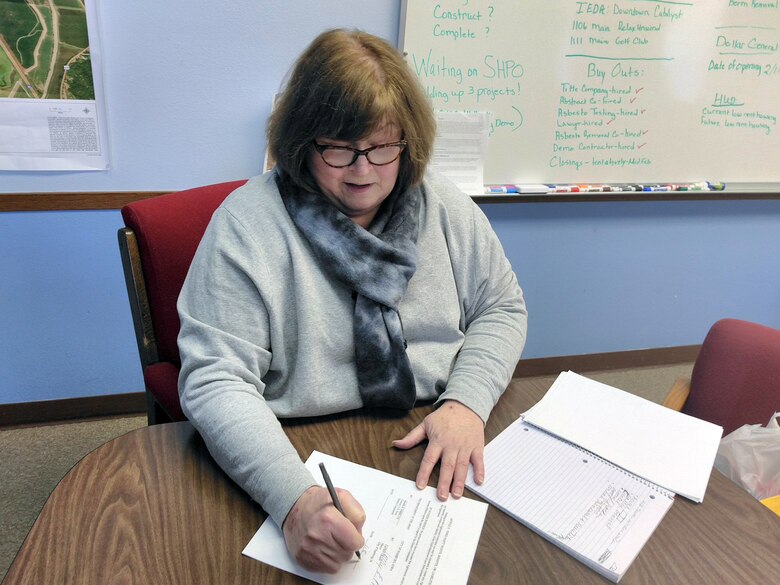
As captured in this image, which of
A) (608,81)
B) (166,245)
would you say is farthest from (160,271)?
(608,81)

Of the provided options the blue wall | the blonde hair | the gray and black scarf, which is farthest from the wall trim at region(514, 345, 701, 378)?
the blonde hair

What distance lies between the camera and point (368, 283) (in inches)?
38.3

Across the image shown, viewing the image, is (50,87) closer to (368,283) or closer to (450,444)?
(368,283)

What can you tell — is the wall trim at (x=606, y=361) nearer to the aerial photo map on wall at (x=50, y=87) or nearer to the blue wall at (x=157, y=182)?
the blue wall at (x=157, y=182)

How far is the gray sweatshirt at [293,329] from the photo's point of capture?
793 mm

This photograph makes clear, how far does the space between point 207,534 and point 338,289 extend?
44 cm

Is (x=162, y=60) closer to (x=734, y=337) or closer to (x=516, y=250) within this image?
(x=516, y=250)

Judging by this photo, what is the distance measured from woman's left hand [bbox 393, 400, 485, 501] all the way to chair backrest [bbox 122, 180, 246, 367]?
0.60 m

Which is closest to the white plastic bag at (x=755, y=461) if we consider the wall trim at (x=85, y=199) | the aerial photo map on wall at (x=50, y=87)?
the wall trim at (x=85, y=199)

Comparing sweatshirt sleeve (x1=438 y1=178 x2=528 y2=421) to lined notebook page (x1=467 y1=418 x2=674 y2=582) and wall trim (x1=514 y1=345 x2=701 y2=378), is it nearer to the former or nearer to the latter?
lined notebook page (x1=467 y1=418 x2=674 y2=582)

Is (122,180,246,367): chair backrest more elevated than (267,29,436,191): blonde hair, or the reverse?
(267,29,436,191): blonde hair

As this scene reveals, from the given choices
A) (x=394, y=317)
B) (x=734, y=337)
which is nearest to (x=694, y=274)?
(x=734, y=337)

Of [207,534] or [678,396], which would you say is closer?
[207,534]

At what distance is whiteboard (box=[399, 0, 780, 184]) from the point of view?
198 centimetres
